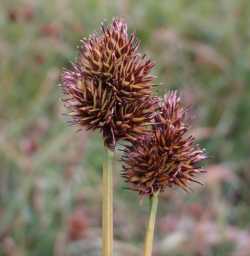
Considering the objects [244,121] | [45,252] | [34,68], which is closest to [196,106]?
[244,121]

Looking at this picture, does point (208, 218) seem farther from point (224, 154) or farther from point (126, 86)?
point (126, 86)

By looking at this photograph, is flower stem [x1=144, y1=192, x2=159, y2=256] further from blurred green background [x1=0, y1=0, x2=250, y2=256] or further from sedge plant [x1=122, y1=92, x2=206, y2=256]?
blurred green background [x1=0, y1=0, x2=250, y2=256]

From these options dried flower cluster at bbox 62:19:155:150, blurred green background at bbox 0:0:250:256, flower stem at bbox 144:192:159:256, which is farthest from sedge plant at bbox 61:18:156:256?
blurred green background at bbox 0:0:250:256

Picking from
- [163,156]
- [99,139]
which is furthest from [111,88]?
[99,139]

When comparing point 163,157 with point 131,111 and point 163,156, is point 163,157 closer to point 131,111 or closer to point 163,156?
point 163,156

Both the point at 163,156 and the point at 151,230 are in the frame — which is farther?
the point at 163,156

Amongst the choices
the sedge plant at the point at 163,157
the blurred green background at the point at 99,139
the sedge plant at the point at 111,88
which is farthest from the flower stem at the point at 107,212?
the blurred green background at the point at 99,139
